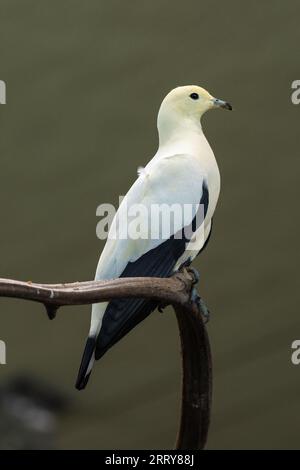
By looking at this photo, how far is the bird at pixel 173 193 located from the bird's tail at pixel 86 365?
119mm

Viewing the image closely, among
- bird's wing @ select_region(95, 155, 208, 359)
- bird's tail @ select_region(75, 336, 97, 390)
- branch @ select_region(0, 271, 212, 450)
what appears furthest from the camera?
bird's wing @ select_region(95, 155, 208, 359)

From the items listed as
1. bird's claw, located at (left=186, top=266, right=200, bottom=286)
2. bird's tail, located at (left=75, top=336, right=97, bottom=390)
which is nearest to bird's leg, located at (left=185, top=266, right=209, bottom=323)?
bird's claw, located at (left=186, top=266, right=200, bottom=286)

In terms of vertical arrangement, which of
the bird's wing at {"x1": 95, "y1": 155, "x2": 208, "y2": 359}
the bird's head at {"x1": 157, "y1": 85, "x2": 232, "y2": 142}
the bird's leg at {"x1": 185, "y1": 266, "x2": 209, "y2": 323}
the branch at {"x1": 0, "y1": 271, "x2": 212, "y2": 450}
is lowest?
the branch at {"x1": 0, "y1": 271, "x2": 212, "y2": 450}

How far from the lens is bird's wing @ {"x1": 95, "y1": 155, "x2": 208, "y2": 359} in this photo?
1.43m

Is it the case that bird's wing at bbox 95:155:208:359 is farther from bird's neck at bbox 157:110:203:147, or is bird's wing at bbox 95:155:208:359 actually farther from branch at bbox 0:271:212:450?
branch at bbox 0:271:212:450

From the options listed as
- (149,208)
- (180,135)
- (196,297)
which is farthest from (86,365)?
(180,135)

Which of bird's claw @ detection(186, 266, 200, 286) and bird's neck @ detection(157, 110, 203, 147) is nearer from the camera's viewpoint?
bird's claw @ detection(186, 266, 200, 286)

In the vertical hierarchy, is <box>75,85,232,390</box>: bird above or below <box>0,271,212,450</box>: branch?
above

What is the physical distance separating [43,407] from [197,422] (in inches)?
67.4

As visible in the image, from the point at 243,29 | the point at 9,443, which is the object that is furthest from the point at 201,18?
the point at 9,443

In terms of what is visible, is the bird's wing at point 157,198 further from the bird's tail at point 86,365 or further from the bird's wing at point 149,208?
the bird's tail at point 86,365

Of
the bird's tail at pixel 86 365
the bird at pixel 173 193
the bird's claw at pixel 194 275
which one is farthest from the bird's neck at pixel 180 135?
the bird's tail at pixel 86 365

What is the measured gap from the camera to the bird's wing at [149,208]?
143 centimetres

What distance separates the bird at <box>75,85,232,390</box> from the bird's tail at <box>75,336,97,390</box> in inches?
4.7
